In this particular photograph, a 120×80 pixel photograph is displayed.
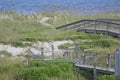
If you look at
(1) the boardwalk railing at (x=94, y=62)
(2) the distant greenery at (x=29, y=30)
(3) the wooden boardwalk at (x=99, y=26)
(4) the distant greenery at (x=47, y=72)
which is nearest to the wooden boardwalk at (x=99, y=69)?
(1) the boardwalk railing at (x=94, y=62)

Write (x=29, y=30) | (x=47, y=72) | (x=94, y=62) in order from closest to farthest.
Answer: (x=47, y=72)
(x=94, y=62)
(x=29, y=30)

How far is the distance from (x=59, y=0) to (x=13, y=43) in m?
47.6

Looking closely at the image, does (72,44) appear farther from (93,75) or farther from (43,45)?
(93,75)

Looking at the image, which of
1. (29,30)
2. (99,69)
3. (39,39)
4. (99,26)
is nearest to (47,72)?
(99,69)

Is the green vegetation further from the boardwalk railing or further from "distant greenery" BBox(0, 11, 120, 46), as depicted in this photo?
the boardwalk railing

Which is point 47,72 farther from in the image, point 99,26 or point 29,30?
point 99,26

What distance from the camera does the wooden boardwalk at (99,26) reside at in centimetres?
2756

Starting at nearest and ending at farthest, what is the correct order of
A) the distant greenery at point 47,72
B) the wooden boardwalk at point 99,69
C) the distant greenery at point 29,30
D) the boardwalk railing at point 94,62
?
the distant greenery at point 47,72
the wooden boardwalk at point 99,69
the boardwalk railing at point 94,62
the distant greenery at point 29,30

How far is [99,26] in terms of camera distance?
30703mm

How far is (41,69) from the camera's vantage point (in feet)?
53.6

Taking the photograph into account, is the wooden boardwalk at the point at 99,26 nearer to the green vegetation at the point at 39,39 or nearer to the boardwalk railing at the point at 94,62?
the green vegetation at the point at 39,39

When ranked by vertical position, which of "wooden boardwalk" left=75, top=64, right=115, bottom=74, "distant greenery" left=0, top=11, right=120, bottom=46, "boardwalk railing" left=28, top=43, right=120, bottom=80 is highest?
"distant greenery" left=0, top=11, right=120, bottom=46

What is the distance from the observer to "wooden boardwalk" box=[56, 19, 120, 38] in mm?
27559

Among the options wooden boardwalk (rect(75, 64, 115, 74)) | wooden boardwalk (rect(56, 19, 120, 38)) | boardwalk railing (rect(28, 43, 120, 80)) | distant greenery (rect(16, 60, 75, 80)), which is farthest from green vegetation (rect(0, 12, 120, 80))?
wooden boardwalk (rect(56, 19, 120, 38))
